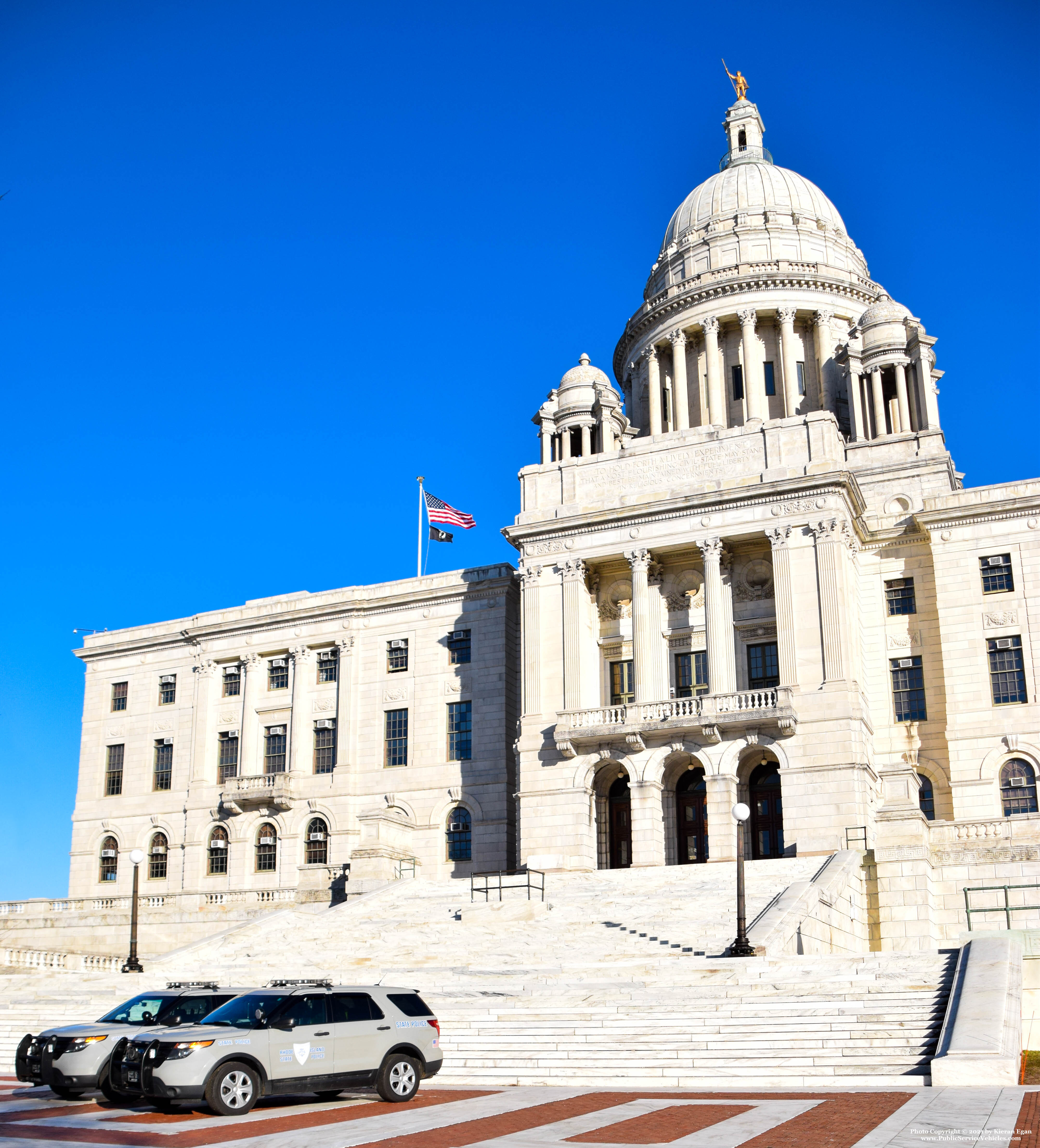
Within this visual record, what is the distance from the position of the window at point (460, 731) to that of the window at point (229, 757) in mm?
10899

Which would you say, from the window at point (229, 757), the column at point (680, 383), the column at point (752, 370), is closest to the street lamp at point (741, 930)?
the window at point (229, 757)

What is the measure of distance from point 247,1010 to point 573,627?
100 ft

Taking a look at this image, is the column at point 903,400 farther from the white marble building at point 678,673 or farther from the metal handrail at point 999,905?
the metal handrail at point 999,905

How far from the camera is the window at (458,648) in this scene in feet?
180

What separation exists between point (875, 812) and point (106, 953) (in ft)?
95.0

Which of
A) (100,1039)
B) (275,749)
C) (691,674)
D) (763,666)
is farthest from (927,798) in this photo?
(100,1039)

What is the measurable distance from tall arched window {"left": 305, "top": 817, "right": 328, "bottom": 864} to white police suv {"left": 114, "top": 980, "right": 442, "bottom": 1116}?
1441 inches

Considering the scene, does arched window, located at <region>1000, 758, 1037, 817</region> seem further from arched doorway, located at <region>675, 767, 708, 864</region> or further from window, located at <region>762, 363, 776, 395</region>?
window, located at <region>762, 363, 776, 395</region>

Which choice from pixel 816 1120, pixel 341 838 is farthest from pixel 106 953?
pixel 816 1120

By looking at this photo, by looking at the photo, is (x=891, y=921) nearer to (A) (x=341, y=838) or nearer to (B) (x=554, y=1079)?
(B) (x=554, y=1079)

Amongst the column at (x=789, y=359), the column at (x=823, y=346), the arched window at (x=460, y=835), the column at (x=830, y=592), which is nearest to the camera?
the column at (x=830, y=592)

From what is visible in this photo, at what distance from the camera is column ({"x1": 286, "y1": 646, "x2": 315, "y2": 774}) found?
56781mm

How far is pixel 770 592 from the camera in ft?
156

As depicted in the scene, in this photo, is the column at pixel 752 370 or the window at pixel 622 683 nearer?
the window at pixel 622 683
